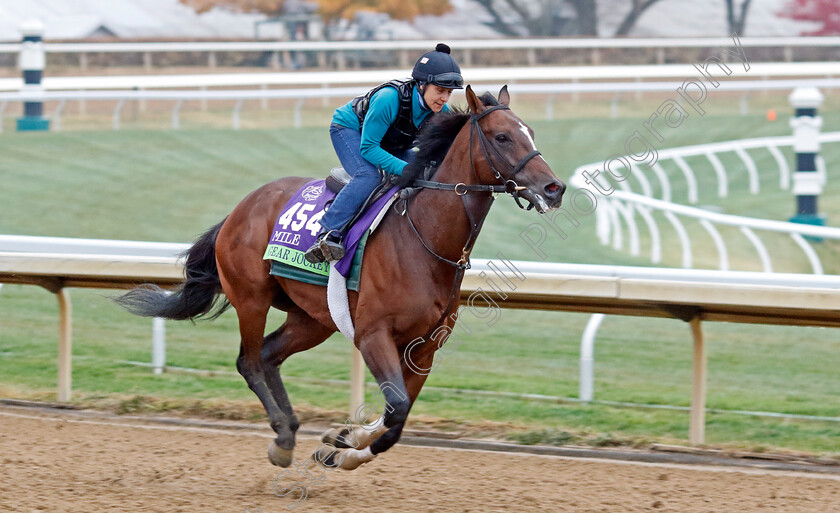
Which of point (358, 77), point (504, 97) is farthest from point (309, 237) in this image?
point (358, 77)

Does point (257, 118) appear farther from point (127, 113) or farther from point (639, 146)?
point (639, 146)

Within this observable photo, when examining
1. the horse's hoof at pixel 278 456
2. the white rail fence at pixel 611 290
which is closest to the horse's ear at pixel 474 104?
the white rail fence at pixel 611 290

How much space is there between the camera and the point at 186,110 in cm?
1656

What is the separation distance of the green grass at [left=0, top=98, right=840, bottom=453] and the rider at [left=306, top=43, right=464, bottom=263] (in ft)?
4.97

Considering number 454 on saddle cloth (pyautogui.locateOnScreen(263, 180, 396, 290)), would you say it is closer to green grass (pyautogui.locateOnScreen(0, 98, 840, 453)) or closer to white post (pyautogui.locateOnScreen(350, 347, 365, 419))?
white post (pyautogui.locateOnScreen(350, 347, 365, 419))

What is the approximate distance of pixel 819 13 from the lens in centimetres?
2569

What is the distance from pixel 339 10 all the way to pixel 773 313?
66.4 feet

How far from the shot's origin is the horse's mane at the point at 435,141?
4.23 m

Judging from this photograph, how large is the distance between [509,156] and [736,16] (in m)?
25.4

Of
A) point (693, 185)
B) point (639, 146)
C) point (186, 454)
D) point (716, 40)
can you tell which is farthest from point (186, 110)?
point (186, 454)

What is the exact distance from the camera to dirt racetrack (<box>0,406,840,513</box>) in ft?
13.0

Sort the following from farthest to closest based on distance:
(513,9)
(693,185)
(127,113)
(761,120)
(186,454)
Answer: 1. (513,9)
2. (761,120)
3. (127,113)
4. (693,185)
5. (186,454)

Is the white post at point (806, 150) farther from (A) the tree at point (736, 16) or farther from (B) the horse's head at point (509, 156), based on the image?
(A) the tree at point (736, 16)

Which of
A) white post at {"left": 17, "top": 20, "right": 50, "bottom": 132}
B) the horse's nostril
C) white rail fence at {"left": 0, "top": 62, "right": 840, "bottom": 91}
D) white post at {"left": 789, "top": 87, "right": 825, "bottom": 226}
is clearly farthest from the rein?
white rail fence at {"left": 0, "top": 62, "right": 840, "bottom": 91}
